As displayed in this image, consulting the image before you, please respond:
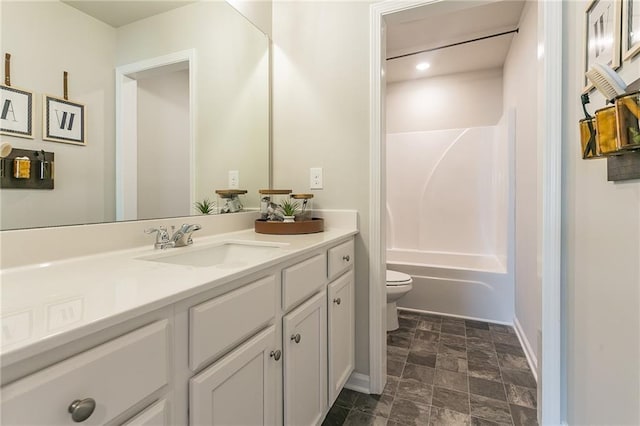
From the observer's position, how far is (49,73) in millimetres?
899

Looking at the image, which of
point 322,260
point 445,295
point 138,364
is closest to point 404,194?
point 445,295

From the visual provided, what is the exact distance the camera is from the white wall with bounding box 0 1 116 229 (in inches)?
32.9

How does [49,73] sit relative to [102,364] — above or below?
above

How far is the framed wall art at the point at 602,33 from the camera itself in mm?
850

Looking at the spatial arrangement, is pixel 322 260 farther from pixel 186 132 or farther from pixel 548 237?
pixel 548 237

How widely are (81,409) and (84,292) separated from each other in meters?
0.24

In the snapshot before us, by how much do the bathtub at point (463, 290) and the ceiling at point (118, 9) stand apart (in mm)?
2561

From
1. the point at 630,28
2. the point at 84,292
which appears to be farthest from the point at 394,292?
the point at 84,292

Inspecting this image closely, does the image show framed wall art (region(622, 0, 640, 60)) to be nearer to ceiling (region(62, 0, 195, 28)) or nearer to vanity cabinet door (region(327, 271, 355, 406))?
vanity cabinet door (region(327, 271, 355, 406))

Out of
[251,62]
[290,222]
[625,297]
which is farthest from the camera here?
[251,62]

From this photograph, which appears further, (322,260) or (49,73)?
(322,260)

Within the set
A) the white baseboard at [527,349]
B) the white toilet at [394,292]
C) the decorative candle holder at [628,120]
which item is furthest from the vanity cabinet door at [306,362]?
the white baseboard at [527,349]

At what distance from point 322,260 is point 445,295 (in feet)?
6.32

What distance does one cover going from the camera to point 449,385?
171cm
